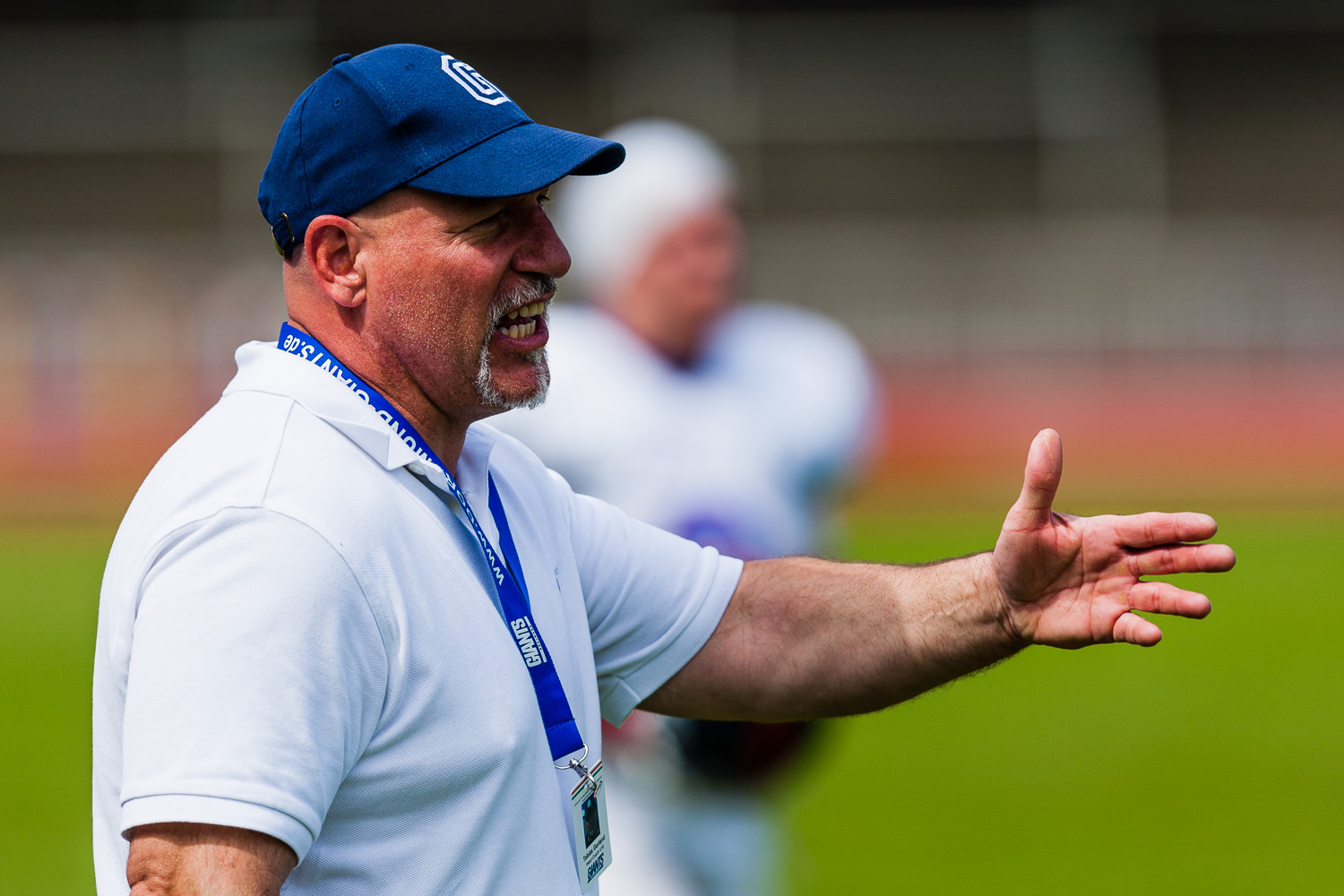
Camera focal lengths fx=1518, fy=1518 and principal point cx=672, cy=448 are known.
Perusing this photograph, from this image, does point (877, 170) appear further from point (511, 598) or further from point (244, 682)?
point (244, 682)

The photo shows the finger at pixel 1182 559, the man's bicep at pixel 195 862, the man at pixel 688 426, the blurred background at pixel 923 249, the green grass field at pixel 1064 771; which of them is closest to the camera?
the man's bicep at pixel 195 862

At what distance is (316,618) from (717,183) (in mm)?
2917

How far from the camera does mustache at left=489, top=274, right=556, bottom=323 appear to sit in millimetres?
2248

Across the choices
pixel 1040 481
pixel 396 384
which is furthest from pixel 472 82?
pixel 1040 481

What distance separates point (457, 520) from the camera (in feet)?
6.95

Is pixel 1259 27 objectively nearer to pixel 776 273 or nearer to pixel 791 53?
pixel 791 53

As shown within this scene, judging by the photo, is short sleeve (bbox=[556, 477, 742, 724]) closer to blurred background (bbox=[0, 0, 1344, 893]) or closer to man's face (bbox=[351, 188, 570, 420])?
man's face (bbox=[351, 188, 570, 420])

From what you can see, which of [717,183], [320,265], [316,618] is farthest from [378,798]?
[717,183]

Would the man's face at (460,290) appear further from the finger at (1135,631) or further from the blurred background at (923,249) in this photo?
the blurred background at (923,249)

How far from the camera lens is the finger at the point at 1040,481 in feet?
7.55

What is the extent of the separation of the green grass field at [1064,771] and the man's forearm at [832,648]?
7.26 ft

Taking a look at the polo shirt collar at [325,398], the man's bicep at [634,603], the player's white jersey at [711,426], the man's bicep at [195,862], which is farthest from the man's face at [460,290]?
the player's white jersey at [711,426]

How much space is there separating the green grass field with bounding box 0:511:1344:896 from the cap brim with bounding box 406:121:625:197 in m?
3.05

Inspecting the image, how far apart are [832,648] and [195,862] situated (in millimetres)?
1293
